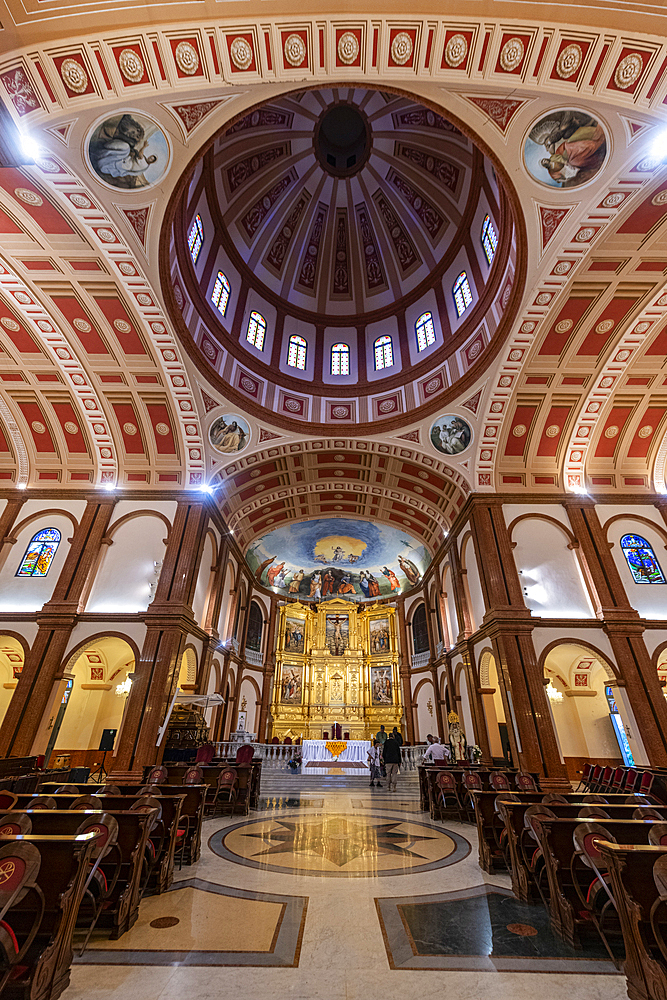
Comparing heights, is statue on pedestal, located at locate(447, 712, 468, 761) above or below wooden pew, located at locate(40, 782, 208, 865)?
above

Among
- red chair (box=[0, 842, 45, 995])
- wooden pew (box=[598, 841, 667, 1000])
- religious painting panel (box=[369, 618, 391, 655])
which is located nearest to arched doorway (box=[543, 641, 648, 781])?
religious painting panel (box=[369, 618, 391, 655])

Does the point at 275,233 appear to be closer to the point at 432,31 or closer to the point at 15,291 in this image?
the point at 15,291

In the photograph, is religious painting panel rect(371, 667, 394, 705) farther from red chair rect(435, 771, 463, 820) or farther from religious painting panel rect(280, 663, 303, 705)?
red chair rect(435, 771, 463, 820)

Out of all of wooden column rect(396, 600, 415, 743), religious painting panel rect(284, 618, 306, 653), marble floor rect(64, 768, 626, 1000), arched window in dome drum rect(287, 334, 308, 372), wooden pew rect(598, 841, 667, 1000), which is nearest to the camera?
wooden pew rect(598, 841, 667, 1000)

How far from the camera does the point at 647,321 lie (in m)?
14.8

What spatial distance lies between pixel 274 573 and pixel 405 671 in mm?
10298

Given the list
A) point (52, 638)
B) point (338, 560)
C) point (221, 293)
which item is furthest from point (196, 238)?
point (338, 560)

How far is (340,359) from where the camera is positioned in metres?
22.7

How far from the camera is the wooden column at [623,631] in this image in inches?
556

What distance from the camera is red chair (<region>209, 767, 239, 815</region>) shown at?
11.1 meters

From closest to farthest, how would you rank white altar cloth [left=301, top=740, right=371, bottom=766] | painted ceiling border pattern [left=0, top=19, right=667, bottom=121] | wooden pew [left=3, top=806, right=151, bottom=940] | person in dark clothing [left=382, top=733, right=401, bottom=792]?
wooden pew [left=3, top=806, right=151, bottom=940] → painted ceiling border pattern [left=0, top=19, right=667, bottom=121] → person in dark clothing [left=382, top=733, right=401, bottom=792] → white altar cloth [left=301, top=740, right=371, bottom=766]

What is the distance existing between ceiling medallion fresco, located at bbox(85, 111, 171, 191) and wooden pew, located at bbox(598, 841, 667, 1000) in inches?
558

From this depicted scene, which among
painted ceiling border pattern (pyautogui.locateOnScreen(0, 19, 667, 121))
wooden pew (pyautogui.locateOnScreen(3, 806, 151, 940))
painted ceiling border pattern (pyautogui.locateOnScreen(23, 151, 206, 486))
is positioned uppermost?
painted ceiling border pattern (pyautogui.locateOnScreen(23, 151, 206, 486))

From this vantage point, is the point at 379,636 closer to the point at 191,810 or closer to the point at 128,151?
the point at 191,810
